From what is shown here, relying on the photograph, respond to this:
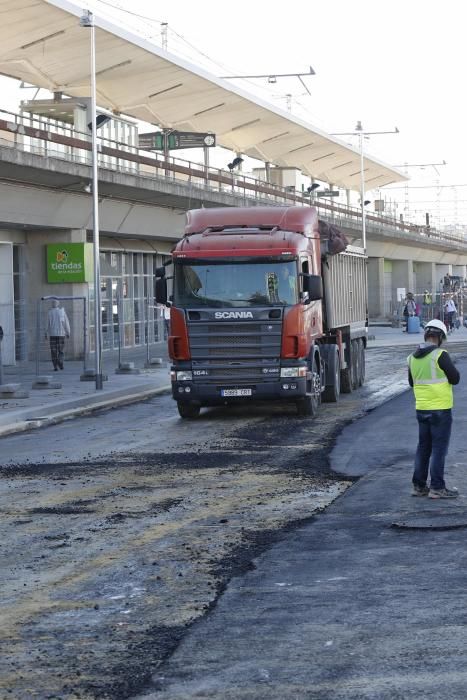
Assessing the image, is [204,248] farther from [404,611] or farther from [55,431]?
[404,611]

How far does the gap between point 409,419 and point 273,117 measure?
51960 mm

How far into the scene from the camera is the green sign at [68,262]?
4078 cm

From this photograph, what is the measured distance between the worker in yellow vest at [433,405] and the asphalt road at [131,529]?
104cm

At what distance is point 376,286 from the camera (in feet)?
302

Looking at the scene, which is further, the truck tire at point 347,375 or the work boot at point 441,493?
the truck tire at point 347,375

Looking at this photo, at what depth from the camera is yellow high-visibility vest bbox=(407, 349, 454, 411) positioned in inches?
502

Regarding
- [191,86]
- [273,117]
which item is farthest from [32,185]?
[273,117]

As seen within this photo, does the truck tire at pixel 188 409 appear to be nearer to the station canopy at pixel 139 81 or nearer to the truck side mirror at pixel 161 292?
the truck side mirror at pixel 161 292

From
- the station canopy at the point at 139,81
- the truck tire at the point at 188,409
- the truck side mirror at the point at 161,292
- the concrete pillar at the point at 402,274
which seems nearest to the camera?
Answer: the truck side mirror at the point at 161,292

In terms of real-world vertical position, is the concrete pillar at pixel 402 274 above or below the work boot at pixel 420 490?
above

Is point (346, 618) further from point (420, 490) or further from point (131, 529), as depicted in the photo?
point (420, 490)

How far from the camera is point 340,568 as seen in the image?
9.44 meters

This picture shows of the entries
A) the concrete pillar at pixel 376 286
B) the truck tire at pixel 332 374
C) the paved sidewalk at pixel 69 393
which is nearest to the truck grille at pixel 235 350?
the truck tire at pixel 332 374

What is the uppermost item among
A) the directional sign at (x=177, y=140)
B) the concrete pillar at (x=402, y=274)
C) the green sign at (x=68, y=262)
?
the directional sign at (x=177, y=140)
